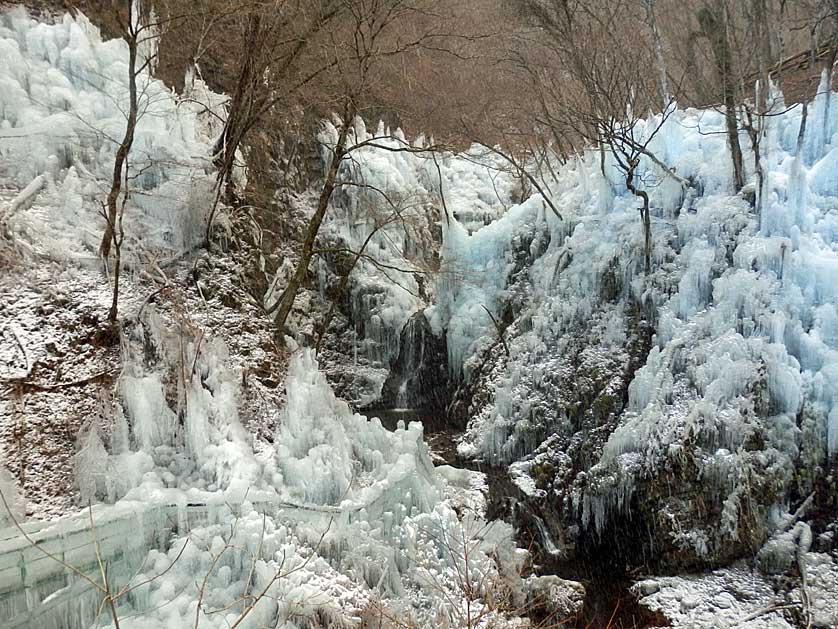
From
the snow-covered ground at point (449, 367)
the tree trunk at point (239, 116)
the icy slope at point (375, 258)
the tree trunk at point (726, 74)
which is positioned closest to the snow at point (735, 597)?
the snow-covered ground at point (449, 367)

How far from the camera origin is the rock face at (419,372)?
12195 millimetres

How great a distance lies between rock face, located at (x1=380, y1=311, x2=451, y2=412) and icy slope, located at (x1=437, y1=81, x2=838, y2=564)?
2.54 feet

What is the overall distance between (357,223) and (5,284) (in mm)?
8174

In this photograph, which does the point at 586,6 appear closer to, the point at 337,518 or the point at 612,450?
the point at 612,450

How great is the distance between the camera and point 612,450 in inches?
316

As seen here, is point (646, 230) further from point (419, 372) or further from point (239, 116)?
point (239, 116)

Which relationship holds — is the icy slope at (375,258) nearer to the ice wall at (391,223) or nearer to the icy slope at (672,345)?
the ice wall at (391,223)

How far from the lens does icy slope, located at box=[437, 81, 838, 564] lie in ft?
23.4

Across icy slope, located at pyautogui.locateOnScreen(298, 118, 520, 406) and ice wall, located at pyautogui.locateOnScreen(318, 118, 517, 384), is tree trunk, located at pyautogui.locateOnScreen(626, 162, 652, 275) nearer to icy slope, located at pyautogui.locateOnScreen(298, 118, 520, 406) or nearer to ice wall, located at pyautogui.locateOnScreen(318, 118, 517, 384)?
icy slope, located at pyautogui.locateOnScreen(298, 118, 520, 406)

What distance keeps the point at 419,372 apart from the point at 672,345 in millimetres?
5548

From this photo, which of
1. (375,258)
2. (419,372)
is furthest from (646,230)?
(375,258)

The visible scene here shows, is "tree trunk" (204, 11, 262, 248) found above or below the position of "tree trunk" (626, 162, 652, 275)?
above

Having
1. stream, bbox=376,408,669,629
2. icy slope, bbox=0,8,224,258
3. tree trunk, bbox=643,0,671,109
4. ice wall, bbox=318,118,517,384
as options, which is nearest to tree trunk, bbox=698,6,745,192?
tree trunk, bbox=643,0,671,109

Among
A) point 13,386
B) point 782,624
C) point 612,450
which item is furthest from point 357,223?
point 782,624
